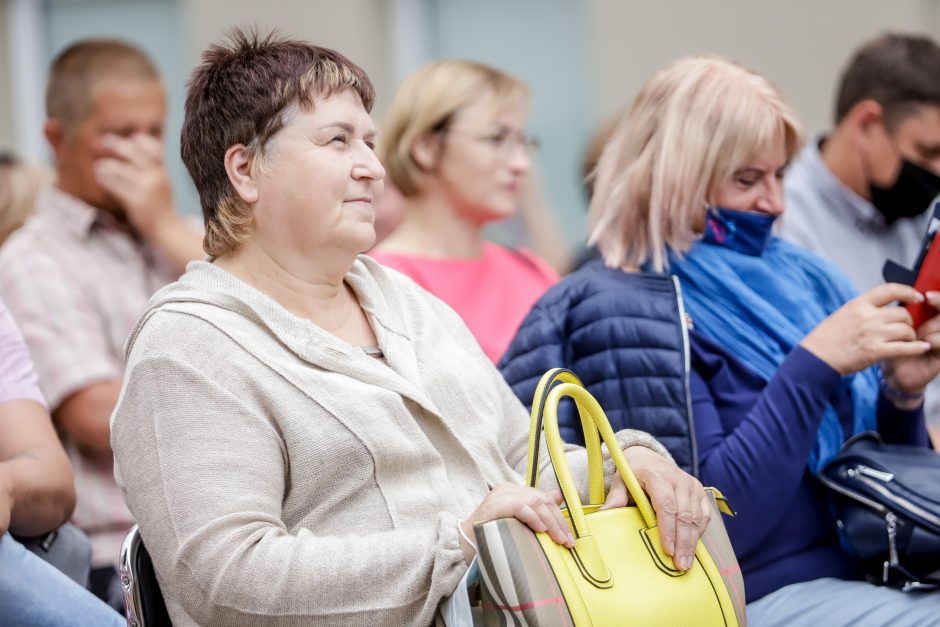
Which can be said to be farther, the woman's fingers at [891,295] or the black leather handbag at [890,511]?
the woman's fingers at [891,295]

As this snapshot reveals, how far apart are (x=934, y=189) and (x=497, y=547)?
2670 millimetres

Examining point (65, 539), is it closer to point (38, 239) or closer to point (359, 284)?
point (359, 284)

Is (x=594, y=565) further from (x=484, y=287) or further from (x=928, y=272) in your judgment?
(x=484, y=287)

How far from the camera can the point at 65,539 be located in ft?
8.20

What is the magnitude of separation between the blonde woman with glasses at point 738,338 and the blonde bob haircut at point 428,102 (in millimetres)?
919

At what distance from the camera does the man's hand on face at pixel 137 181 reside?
3.61 m

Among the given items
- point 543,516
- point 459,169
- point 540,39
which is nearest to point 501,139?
point 459,169

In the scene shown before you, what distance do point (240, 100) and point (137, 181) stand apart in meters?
1.50

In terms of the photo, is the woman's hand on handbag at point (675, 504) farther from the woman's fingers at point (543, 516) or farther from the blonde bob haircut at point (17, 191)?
the blonde bob haircut at point (17, 191)

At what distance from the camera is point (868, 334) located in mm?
2664

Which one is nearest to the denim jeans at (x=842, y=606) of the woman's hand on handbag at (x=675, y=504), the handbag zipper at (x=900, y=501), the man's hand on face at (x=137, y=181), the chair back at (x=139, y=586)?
the handbag zipper at (x=900, y=501)

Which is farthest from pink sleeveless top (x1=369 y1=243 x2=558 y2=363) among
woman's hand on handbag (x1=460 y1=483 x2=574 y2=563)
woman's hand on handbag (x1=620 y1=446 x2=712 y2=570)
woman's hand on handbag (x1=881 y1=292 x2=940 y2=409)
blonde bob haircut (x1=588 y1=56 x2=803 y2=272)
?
woman's hand on handbag (x1=460 y1=483 x2=574 y2=563)

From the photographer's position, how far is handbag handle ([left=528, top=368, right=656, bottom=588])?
1.95 metres

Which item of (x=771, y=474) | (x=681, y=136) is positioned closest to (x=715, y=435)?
(x=771, y=474)
